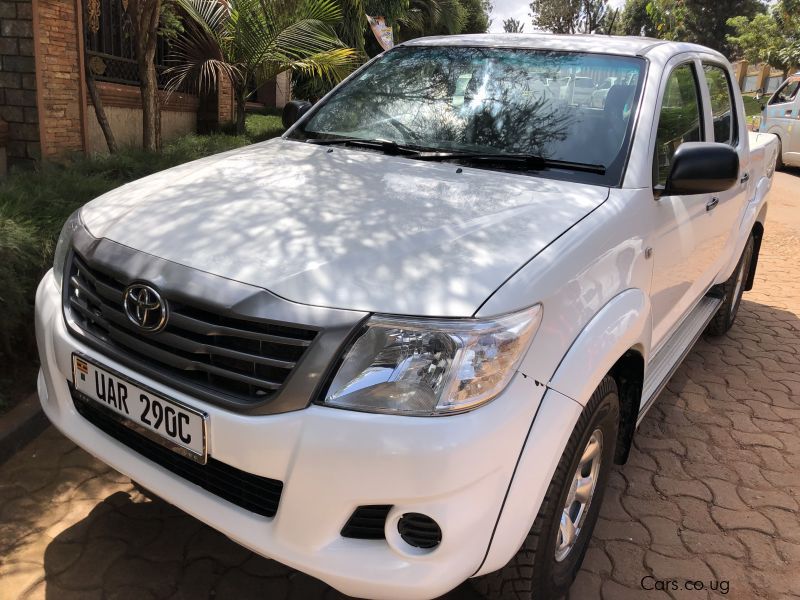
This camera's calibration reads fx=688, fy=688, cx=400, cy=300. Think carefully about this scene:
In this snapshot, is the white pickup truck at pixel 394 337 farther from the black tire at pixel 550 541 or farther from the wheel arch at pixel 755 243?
the wheel arch at pixel 755 243

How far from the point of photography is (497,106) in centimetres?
288

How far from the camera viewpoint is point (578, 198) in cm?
226

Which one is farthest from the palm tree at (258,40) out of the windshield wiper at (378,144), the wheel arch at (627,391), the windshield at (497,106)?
the wheel arch at (627,391)

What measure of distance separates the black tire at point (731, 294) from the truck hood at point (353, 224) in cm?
259

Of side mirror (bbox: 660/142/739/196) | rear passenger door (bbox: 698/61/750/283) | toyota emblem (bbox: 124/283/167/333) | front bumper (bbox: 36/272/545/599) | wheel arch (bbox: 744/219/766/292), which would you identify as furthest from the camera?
wheel arch (bbox: 744/219/766/292)

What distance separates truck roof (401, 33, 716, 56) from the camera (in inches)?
118

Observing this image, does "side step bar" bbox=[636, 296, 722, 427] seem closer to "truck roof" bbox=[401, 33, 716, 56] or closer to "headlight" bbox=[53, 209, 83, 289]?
"truck roof" bbox=[401, 33, 716, 56]

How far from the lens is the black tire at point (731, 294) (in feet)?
14.6

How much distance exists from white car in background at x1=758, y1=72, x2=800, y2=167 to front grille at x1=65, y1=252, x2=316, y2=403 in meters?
14.6

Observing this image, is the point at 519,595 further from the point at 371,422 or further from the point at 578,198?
the point at 578,198

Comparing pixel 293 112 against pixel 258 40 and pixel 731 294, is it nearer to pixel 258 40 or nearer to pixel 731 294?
pixel 731 294

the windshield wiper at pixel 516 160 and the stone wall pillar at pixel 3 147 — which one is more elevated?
the windshield wiper at pixel 516 160

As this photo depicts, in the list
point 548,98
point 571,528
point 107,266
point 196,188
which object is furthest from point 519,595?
point 548,98

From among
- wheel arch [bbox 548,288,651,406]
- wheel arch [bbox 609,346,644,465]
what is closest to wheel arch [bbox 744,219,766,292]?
wheel arch [bbox 609,346,644,465]
